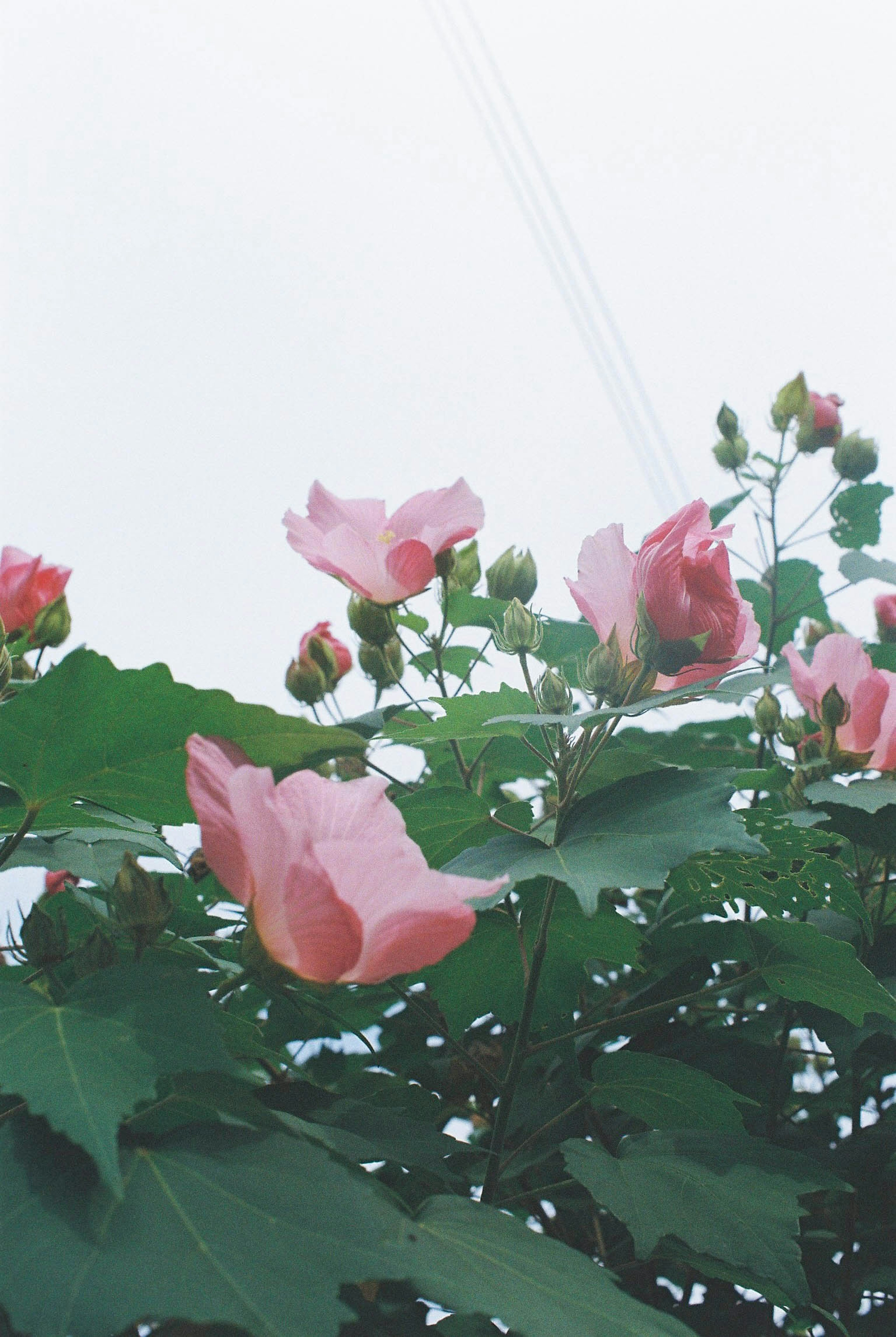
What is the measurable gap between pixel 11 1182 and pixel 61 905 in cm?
43

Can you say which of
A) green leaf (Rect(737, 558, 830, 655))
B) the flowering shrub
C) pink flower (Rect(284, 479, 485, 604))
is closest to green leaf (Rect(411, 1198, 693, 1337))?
the flowering shrub

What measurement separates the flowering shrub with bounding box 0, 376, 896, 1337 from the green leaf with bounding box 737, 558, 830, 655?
113 mm

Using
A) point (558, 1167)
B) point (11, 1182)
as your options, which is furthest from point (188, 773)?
point (558, 1167)

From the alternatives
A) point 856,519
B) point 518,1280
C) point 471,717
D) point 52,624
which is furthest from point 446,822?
point 856,519

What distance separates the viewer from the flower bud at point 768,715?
3.83 ft

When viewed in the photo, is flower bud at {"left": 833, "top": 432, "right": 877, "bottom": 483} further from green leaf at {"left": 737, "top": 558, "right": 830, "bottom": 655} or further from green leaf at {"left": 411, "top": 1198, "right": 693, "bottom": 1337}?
green leaf at {"left": 411, "top": 1198, "right": 693, "bottom": 1337}

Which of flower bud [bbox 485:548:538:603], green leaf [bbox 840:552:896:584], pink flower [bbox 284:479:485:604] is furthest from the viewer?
green leaf [bbox 840:552:896:584]

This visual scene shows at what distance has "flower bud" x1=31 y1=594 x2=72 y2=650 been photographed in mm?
1050

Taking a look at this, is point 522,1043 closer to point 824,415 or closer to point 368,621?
point 368,621

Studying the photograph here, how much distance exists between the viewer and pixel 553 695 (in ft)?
2.70

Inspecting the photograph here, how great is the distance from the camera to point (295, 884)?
467 mm

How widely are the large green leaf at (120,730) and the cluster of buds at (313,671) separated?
1.88 feet

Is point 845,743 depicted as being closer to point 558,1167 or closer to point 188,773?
point 558,1167

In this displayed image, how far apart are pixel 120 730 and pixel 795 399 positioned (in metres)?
1.13
